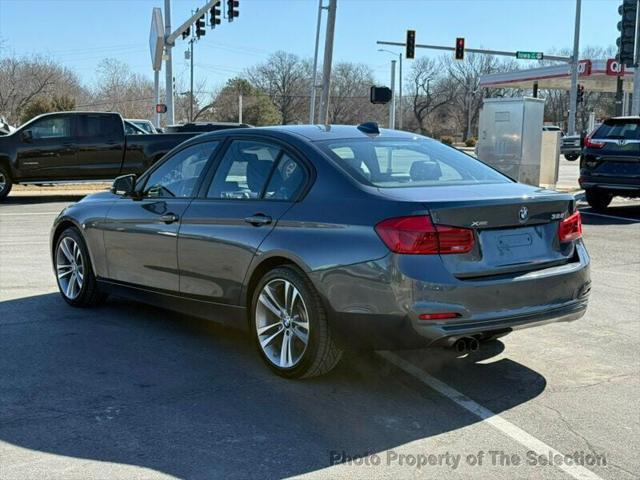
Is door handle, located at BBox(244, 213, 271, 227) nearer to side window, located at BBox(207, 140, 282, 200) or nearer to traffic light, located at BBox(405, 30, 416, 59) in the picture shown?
side window, located at BBox(207, 140, 282, 200)

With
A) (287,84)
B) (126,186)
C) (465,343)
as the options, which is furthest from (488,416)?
(287,84)

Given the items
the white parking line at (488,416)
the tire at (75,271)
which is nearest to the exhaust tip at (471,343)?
the white parking line at (488,416)

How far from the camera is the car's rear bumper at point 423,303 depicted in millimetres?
4152

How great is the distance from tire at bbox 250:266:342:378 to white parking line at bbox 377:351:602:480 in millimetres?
650

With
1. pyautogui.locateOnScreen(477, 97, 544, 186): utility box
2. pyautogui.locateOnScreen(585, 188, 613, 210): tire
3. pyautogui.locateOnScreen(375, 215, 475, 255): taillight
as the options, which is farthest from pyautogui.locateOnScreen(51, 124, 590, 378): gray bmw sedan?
pyautogui.locateOnScreen(477, 97, 544, 186): utility box

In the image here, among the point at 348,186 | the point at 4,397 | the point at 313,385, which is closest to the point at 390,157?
the point at 348,186

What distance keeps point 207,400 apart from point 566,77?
53.7 meters

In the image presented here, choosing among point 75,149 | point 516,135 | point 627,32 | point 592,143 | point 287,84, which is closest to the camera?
point 592,143

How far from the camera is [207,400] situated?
174 inches

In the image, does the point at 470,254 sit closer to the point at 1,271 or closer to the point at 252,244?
the point at 252,244

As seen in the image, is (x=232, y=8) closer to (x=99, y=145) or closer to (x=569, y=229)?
(x=99, y=145)

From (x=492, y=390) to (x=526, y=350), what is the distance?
99 cm

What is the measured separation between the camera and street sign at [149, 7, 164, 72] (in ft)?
92.0

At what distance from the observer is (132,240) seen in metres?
6.00
